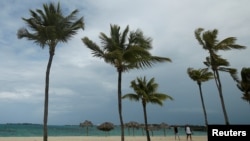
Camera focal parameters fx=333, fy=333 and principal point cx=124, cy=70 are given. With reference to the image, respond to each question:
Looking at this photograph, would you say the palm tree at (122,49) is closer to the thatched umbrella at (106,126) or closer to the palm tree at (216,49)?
the palm tree at (216,49)

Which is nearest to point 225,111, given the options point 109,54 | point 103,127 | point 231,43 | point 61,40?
point 231,43

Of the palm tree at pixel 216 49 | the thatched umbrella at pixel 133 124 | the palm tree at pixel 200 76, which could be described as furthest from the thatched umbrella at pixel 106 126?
the palm tree at pixel 216 49

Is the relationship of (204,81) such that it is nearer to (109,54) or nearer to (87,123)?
(109,54)

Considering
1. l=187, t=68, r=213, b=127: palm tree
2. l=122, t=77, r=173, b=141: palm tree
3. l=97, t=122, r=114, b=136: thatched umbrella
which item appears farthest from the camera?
l=97, t=122, r=114, b=136: thatched umbrella

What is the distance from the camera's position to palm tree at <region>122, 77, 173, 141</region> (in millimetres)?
24542

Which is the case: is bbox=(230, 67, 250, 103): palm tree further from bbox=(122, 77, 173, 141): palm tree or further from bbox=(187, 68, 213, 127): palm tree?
bbox=(122, 77, 173, 141): palm tree

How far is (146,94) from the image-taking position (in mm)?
24938

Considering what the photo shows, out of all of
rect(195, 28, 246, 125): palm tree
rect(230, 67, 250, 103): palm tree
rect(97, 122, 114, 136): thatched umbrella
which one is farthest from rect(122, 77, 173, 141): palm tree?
rect(97, 122, 114, 136): thatched umbrella

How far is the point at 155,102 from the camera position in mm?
25359

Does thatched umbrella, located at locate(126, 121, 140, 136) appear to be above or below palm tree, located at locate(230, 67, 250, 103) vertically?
below

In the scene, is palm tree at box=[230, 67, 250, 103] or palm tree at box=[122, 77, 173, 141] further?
palm tree at box=[230, 67, 250, 103]

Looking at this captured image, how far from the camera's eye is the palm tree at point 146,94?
24542mm

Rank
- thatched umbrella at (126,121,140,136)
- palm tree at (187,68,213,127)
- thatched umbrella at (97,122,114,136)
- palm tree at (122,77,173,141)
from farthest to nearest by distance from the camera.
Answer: thatched umbrella at (126,121,140,136) → thatched umbrella at (97,122,114,136) → palm tree at (187,68,213,127) → palm tree at (122,77,173,141)

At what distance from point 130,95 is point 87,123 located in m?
39.9
